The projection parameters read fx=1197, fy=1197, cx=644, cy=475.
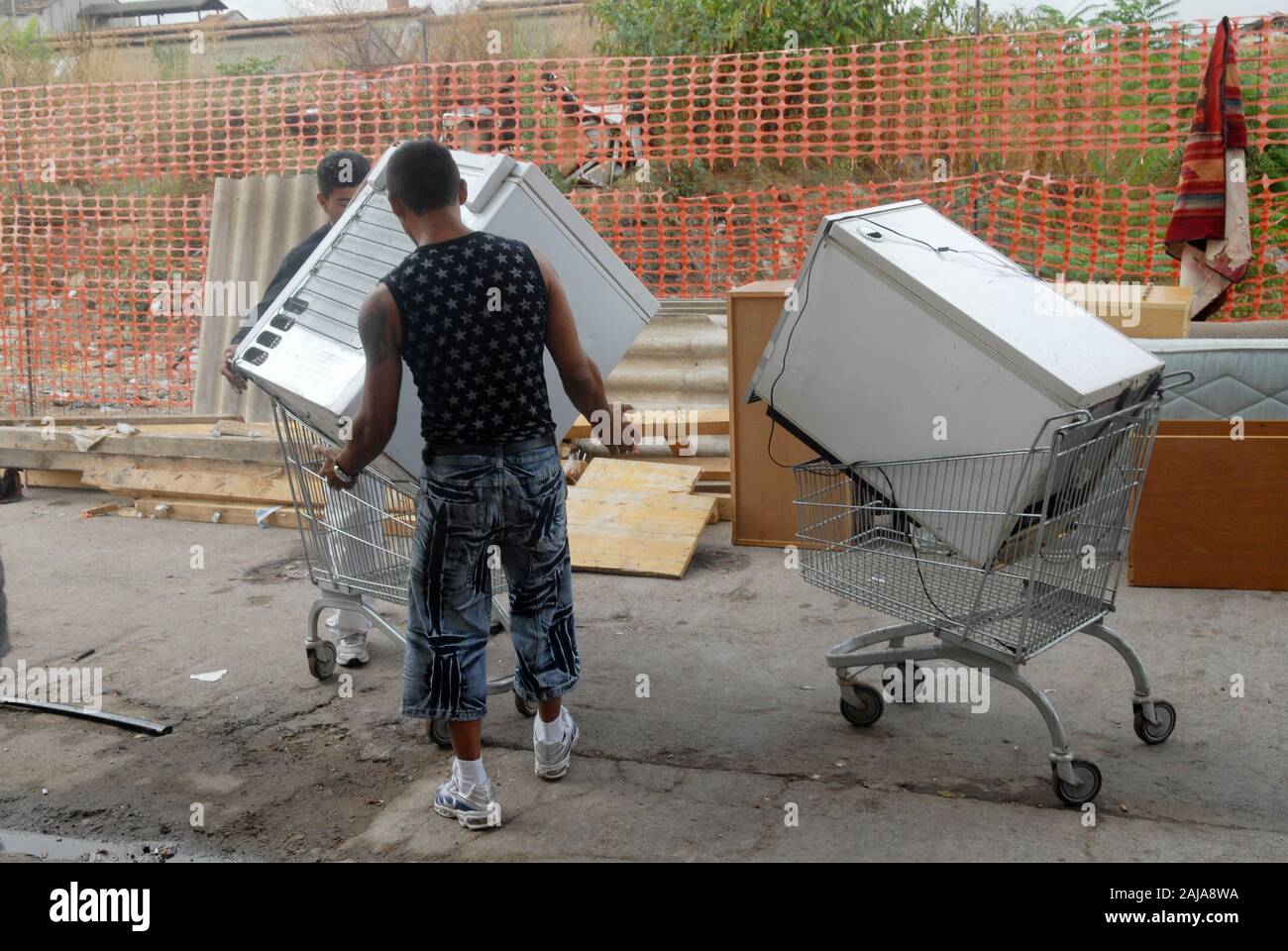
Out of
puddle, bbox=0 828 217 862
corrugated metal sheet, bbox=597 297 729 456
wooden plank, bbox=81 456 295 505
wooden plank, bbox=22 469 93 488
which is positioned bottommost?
puddle, bbox=0 828 217 862

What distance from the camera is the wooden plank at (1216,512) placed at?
5520 mm

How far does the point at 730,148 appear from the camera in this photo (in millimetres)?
10625

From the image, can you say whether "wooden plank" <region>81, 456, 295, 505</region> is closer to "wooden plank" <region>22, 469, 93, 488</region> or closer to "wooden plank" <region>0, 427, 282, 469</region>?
"wooden plank" <region>0, 427, 282, 469</region>

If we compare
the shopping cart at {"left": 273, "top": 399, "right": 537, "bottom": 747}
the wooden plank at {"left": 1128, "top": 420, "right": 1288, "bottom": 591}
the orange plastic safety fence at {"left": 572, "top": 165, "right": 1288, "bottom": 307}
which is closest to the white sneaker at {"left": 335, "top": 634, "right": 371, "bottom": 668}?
the shopping cart at {"left": 273, "top": 399, "right": 537, "bottom": 747}

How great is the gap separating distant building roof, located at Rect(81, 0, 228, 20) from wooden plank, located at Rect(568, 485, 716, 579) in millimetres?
52411

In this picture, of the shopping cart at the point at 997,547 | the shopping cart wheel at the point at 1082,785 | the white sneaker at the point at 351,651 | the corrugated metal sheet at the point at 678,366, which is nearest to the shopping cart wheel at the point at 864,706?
the shopping cart at the point at 997,547

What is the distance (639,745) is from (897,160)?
1029 centimetres

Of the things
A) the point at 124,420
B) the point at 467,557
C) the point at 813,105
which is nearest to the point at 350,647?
the point at 467,557

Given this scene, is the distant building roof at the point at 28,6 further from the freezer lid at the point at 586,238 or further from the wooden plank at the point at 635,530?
the freezer lid at the point at 586,238

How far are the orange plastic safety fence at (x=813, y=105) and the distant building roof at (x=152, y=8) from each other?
145 ft

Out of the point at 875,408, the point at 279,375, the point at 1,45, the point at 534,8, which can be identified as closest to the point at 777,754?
the point at 875,408

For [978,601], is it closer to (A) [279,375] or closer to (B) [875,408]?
(B) [875,408]

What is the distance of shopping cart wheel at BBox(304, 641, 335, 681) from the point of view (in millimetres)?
4949

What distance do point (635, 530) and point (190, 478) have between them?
3.15 m
